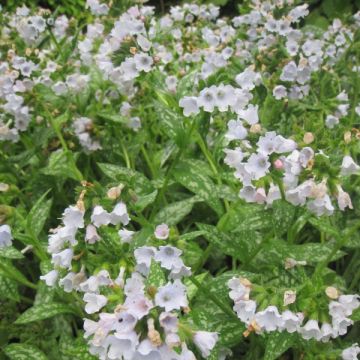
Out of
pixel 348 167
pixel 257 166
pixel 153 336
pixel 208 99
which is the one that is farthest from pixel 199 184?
pixel 153 336

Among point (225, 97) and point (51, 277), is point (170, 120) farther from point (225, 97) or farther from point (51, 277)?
point (51, 277)

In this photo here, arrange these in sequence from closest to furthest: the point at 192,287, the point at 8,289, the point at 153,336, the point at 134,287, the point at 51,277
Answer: the point at 153,336 → the point at 134,287 → the point at 51,277 → the point at 192,287 → the point at 8,289

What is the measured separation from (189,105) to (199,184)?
0.87 ft

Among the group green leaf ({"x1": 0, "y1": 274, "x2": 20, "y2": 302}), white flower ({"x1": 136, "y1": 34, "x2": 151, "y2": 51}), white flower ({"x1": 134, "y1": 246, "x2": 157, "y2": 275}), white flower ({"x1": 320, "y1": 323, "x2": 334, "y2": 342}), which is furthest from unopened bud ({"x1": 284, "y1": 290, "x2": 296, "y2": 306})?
white flower ({"x1": 136, "y1": 34, "x2": 151, "y2": 51})

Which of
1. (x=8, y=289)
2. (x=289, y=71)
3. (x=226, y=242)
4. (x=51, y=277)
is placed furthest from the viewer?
(x=289, y=71)

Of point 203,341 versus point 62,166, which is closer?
point 203,341

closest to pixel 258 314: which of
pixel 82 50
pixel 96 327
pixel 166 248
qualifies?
pixel 166 248

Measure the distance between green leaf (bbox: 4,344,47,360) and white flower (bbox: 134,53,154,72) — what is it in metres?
0.95

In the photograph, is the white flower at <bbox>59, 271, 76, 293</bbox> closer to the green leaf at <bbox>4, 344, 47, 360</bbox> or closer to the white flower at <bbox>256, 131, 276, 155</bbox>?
the green leaf at <bbox>4, 344, 47, 360</bbox>

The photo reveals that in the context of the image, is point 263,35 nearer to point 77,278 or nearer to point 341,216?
point 341,216

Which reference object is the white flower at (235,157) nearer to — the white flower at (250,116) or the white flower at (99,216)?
the white flower at (250,116)

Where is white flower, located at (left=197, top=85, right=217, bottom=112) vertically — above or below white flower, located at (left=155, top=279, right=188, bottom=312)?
above

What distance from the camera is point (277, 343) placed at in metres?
1.49

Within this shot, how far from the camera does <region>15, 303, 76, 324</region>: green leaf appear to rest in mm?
1729
